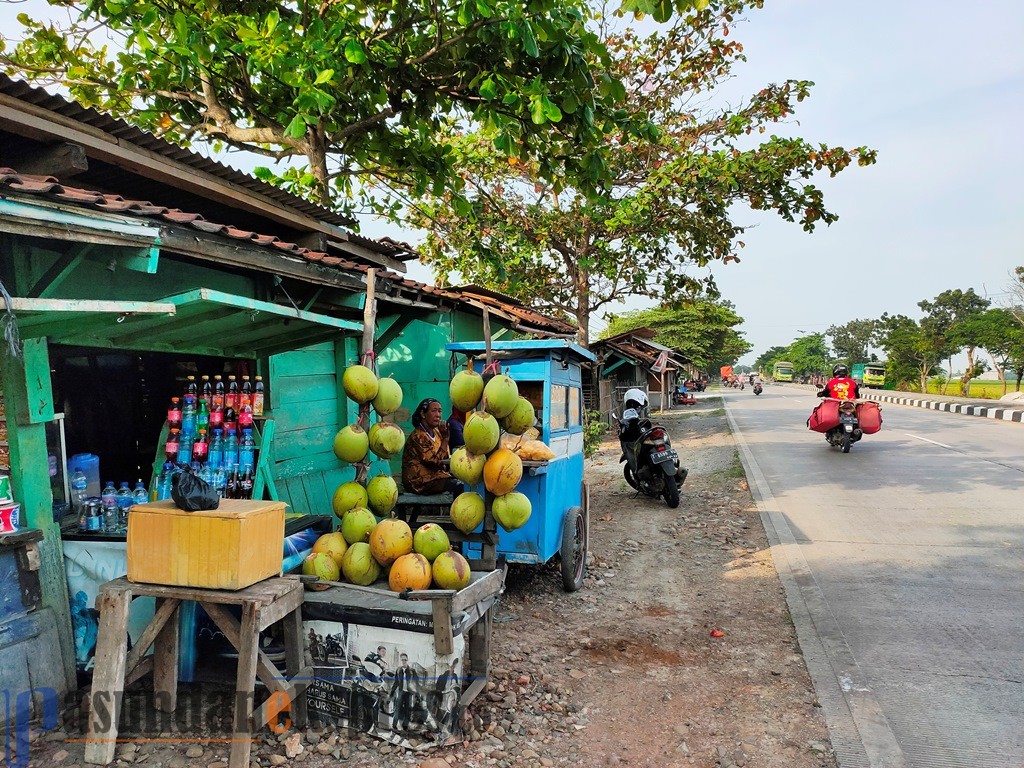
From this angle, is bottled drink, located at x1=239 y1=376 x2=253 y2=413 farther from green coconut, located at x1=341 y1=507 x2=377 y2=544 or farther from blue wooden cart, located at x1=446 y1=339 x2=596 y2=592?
blue wooden cart, located at x1=446 y1=339 x2=596 y2=592

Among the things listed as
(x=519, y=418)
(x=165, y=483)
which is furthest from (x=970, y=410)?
(x=165, y=483)

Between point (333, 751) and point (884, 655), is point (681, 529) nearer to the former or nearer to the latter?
point (884, 655)

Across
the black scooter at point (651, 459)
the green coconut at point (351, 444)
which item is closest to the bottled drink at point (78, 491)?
the green coconut at point (351, 444)

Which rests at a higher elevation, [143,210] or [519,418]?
[143,210]

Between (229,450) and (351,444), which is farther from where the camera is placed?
(229,450)

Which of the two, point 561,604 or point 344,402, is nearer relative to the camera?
point 561,604

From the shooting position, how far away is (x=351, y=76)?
5988 millimetres

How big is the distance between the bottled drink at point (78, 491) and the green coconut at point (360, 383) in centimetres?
163

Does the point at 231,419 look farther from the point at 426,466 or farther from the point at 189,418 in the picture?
the point at 426,466

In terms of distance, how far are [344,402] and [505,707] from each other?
3.36 m

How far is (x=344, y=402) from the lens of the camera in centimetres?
603

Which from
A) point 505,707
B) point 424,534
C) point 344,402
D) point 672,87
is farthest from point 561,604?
point 672,87

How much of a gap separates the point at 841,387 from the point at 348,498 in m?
12.0

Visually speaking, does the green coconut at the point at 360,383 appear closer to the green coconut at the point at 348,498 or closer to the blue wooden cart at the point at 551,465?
the green coconut at the point at 348,498
